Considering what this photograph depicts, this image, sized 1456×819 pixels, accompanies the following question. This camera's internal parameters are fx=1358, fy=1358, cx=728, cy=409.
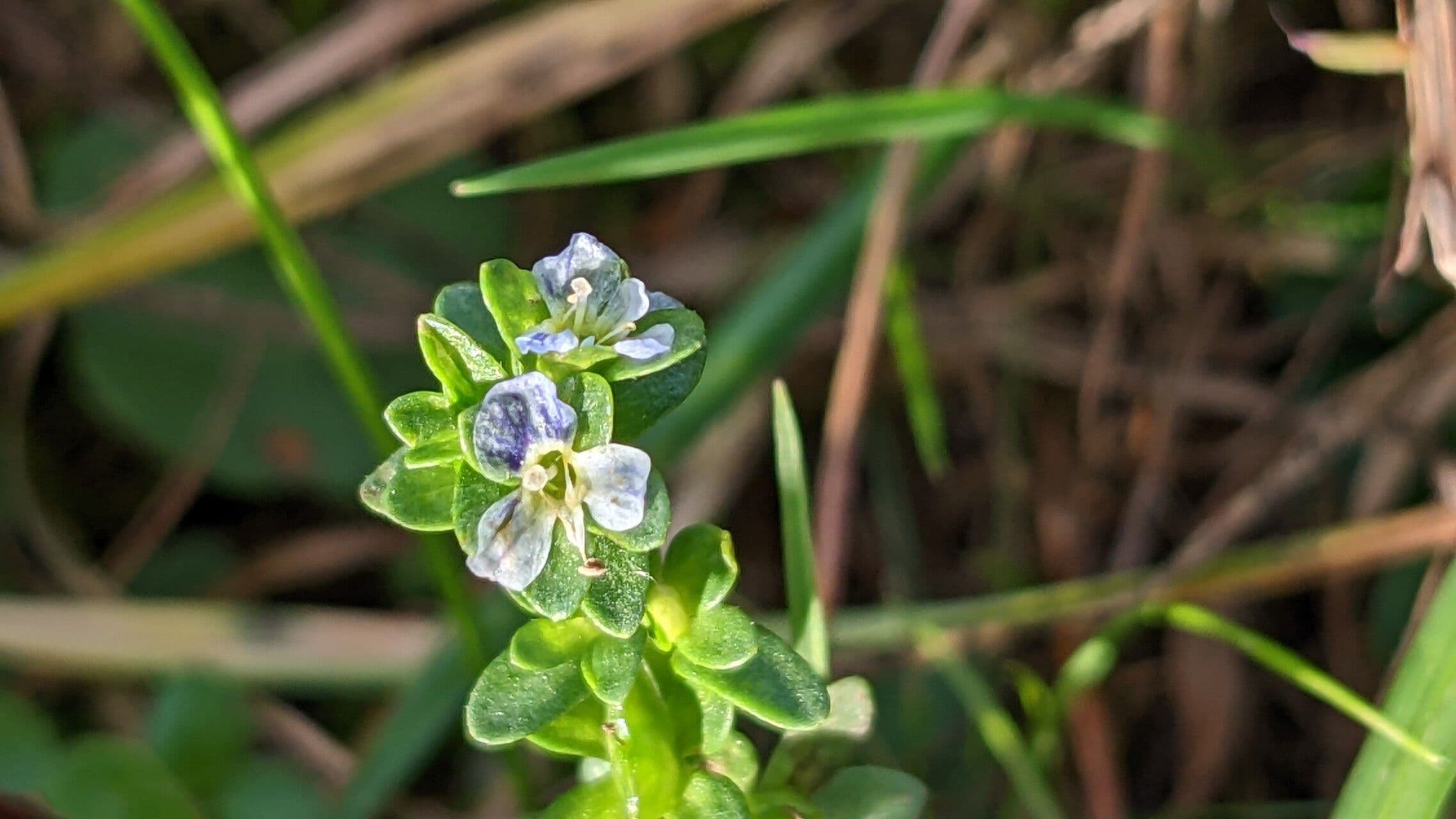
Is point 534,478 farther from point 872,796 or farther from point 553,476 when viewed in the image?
point 872,796

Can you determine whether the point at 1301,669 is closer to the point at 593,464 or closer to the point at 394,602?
the point at 593,464

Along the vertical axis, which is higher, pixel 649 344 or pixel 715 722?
pixel 649 344

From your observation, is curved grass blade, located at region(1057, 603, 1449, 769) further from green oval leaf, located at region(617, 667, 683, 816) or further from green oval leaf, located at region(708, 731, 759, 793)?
green oval leaf, located at region(617, 667, 683, 816)

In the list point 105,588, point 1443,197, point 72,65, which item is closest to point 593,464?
point 1443,197

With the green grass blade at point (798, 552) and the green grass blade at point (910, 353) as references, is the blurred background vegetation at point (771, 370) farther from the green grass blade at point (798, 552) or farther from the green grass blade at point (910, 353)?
the green grass blade at point (798, 552)

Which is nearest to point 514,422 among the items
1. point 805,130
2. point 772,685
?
point 772,685
